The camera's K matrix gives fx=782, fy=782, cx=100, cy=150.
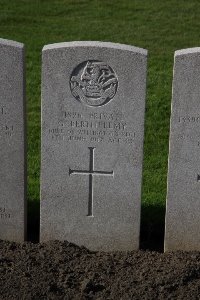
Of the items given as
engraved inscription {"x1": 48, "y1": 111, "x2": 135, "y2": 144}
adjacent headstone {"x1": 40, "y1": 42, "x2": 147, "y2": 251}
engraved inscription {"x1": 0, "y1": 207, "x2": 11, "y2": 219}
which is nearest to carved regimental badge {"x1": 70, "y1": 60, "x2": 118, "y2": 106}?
adjacent headstone {"x1": 40, "y1": 42, "x2": 147, "y2": 251}

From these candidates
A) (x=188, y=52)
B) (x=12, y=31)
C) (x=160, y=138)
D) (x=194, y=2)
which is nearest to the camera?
(x=188, y=52)

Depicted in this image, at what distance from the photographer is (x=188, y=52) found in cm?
586

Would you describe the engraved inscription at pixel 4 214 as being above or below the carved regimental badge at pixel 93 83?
below

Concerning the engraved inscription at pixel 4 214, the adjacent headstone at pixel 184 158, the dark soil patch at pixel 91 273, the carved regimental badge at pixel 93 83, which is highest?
the carved regimental badge at pixel 93 83

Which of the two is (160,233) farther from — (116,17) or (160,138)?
(116,17)

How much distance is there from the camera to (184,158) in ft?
20.2

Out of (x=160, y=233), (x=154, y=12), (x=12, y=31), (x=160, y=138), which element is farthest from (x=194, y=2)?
(x=160, y=233)

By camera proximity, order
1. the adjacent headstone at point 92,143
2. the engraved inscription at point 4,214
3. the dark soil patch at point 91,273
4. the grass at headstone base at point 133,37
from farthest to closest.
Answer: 1. the grass at headstone base at point 133,37
2. the engraved inscription at point 4,214
3. the adjacent headstone at point 92,143
4. the dark soil patch at point 91,273

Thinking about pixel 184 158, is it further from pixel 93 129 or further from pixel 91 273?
pixel 91 273

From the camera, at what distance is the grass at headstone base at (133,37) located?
300 inches

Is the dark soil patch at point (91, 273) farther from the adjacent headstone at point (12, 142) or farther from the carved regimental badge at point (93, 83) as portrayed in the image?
the carved regimental badge at point (93, 83)

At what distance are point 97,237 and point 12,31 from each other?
6.63m

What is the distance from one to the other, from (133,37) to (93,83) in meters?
6.42

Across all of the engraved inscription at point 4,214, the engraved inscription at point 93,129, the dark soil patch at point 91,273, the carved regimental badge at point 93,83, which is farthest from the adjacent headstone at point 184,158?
the engraved inscription at point 4,214
